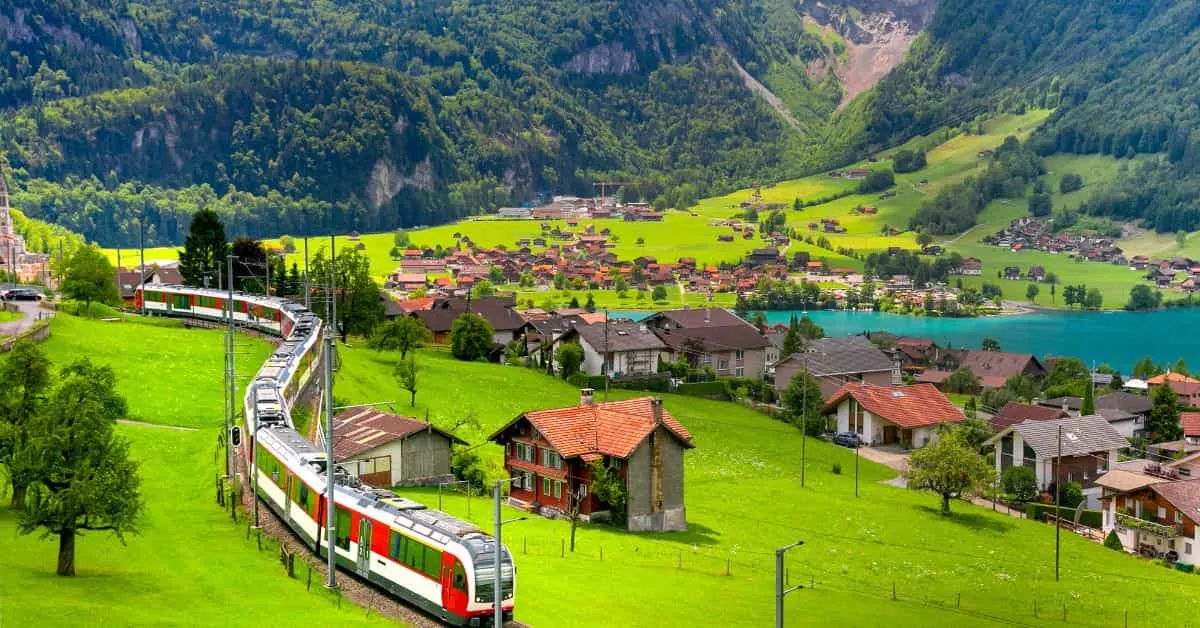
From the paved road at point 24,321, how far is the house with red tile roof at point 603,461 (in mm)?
22335

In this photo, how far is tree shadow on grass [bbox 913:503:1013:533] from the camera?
53062 mm

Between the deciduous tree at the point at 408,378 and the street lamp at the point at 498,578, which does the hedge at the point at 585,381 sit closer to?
the deciduous tree at the point at 408,378

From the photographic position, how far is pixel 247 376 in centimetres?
5378

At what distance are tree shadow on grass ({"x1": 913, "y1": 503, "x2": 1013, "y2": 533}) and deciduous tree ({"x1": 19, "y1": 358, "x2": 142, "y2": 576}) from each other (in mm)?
35689

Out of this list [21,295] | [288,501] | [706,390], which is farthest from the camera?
[706,390]

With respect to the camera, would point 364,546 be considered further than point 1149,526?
No

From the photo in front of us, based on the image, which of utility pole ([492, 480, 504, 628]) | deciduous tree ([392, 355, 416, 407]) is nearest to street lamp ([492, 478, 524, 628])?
utility pole ([492, 480, 504, 628])

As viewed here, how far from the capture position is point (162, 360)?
56469 millimetres

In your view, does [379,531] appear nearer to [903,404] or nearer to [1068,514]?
[1068,514]

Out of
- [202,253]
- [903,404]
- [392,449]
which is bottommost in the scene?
[903,404]

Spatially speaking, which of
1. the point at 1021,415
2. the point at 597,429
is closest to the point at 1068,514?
the point at 1021,415

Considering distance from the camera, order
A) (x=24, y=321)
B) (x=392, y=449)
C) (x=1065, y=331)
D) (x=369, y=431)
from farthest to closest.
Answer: (x=1065, y=331)
(x=24, y=321)
(x=369, y=431)
(x=392, y=449)

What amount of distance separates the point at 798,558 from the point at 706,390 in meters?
41.7

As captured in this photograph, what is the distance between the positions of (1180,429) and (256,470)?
207 feet
